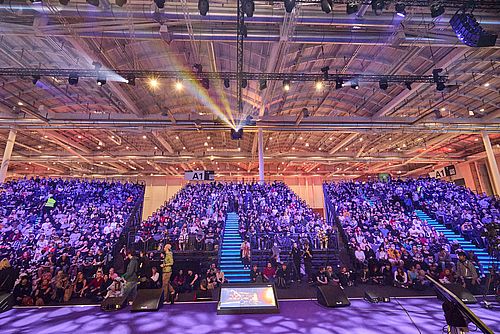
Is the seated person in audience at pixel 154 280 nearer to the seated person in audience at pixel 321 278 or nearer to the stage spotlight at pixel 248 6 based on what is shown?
the seated person in audience at pixel 321 278

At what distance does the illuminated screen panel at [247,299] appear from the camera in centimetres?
561

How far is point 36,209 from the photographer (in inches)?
512

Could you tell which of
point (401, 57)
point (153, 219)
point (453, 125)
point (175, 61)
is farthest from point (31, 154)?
point (453, 125)

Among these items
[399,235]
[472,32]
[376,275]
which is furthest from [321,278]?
[472,32]

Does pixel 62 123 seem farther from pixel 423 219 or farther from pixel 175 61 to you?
pixel 423 219

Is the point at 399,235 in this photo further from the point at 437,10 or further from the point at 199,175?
the point at 199,175

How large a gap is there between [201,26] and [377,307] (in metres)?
9.35

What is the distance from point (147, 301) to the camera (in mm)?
6148

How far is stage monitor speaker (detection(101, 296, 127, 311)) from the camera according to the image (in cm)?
630

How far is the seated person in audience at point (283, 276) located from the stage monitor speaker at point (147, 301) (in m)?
3.77

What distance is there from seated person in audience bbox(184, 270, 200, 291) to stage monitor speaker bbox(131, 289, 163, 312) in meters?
1.41

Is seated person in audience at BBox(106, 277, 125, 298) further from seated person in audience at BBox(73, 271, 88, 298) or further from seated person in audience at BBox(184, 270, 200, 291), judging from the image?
seated person in audience at BBox(184, 270, 200, 291)

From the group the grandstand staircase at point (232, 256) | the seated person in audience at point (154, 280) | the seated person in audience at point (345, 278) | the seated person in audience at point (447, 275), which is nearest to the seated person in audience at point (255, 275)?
the grandstand staircase at point (232, 256)

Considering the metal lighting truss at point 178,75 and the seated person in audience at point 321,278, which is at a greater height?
the metal lighting truss at point 178,75
